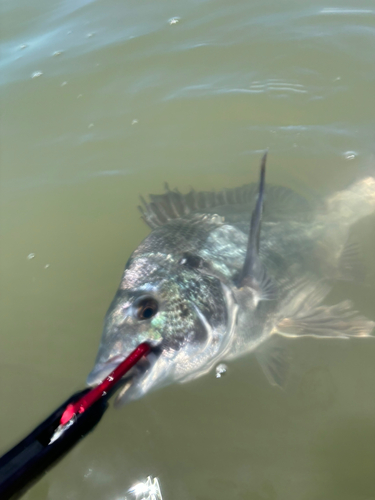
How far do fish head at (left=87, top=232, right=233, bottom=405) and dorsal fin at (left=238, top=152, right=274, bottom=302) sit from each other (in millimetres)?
176

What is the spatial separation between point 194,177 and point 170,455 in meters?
2.82

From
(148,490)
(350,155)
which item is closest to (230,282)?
(148,490)

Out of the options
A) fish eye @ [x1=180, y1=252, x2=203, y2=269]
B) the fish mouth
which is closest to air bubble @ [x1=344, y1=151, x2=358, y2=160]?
fish eye @ [x1=180, y1=252, x2=203, y2=269]

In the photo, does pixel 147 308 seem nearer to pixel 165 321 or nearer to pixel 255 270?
pixel 165 321

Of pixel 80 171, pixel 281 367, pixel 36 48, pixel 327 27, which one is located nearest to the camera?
pixel 281 367

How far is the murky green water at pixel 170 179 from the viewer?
250cm

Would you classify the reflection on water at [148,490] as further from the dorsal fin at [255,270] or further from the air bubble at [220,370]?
the dorsal fin at [255,270]

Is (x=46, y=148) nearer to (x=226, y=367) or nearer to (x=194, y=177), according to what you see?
(x=194, y=177)

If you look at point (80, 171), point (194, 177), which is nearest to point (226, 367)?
point (194, 177)

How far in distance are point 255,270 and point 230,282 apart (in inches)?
7.1

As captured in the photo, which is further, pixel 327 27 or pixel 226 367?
pixel 327 27

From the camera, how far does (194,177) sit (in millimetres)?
4539

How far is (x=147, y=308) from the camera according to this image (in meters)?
2.35

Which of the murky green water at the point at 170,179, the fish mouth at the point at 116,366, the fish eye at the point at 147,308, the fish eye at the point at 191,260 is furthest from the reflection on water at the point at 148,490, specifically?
the fish eye at the point at 191,260
